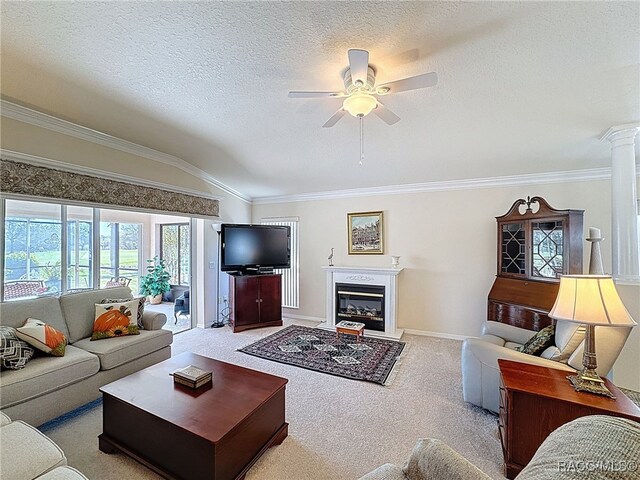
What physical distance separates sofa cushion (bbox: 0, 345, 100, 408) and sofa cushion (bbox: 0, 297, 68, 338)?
1.23ft

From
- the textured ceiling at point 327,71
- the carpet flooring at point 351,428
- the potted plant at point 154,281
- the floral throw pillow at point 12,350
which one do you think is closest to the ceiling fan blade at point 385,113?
the textured ceiling at point 327,71

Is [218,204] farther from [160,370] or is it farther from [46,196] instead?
[160,370]

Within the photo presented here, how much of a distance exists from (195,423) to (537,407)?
6.66ft

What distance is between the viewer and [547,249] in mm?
3311

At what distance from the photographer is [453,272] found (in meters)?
4.36

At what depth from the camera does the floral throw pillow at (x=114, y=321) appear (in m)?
2.85

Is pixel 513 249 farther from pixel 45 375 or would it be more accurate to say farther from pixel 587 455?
pixel 45 375

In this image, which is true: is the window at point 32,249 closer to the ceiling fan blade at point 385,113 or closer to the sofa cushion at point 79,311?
the sofa cushion at point 79,311

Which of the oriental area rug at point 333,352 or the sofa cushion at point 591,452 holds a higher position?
the sofa cushion at point 591,452

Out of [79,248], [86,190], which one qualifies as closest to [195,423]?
[86,190]

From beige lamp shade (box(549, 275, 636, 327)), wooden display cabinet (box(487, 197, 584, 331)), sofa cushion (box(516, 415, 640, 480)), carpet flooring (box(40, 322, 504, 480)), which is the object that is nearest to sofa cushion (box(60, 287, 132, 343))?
carpet flooring (box(40, 322, 504, 480))

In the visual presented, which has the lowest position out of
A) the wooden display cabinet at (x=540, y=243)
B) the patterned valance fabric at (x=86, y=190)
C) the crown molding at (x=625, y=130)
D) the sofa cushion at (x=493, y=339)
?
the sofa cushion at (x=493, y=339)

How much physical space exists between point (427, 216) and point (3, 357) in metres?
5.02

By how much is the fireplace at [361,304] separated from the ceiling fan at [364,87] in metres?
3.11
